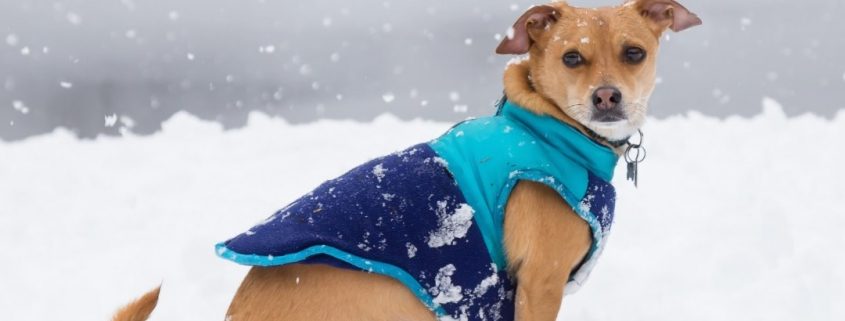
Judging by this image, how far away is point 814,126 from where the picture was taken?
9.57m

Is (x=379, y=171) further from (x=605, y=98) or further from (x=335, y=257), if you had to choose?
(x=605, y=98)

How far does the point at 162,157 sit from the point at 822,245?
701cm

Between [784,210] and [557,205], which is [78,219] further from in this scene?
[784,210]

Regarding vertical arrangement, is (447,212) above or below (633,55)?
below

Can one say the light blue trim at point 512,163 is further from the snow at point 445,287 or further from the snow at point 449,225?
the snow at point 445,287

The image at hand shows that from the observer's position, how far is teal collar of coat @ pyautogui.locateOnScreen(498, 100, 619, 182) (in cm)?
357

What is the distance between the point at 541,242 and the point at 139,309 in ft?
5.73

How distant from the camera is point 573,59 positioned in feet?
12.1

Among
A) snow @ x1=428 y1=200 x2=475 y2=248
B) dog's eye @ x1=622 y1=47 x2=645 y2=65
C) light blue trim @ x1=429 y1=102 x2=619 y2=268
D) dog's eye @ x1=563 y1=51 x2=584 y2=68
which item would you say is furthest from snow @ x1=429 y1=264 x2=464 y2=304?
dog's eye @ x1=622 y1=47 x2=645 y2=65

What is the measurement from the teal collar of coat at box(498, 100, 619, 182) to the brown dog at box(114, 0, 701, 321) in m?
0.05

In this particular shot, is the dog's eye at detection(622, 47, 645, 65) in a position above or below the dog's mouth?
above

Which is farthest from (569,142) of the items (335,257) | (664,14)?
(335,257)

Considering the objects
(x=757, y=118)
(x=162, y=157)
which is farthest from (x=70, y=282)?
(x=757, y=118)

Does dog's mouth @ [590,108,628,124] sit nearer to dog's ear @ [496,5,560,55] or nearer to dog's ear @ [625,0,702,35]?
dog's ear @ [496,5,560,55]
